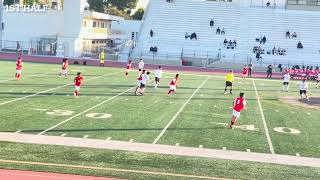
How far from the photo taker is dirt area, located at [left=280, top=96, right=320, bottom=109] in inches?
984

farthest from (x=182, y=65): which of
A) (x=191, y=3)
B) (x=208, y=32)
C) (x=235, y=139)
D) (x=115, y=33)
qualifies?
(x=235, y=139)

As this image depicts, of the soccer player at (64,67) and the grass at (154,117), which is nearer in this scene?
the grass at (154,117)

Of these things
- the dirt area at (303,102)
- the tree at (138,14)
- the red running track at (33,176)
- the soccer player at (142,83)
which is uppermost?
the tree at (138,14)

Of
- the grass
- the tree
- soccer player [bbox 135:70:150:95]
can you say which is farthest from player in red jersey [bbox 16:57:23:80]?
the tree

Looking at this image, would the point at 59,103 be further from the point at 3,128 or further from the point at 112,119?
the point at 3,128

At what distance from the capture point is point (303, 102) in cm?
2631

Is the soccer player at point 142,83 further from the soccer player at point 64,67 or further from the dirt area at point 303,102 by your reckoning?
the dirt area at point 303,102

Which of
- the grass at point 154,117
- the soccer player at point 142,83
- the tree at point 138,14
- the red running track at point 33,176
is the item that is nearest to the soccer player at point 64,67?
the grass at point 154,117

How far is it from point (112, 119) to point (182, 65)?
34578mm

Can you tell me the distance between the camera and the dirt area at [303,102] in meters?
25.0

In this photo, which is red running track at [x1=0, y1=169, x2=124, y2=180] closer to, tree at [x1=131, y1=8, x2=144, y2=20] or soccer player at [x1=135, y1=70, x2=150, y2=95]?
soccer player at [x1=135, y1=70, x2=150, y2=95]

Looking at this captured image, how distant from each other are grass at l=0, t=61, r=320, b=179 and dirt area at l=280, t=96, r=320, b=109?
63 cm

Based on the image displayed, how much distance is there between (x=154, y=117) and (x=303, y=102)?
1033 centimetres

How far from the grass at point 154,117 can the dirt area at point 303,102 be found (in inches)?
24.7
